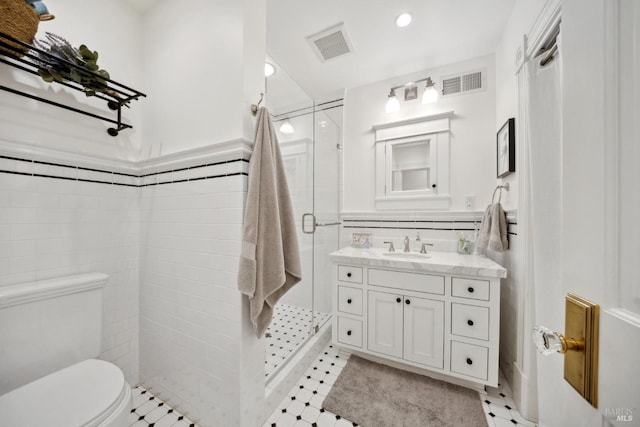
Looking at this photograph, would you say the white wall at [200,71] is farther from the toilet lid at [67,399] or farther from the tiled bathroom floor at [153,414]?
the tiled bathroom floor at [153,414]

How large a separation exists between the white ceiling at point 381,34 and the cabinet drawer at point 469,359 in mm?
2164

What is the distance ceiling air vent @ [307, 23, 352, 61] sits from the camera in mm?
1606

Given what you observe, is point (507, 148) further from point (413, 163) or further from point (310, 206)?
point (310, 206)

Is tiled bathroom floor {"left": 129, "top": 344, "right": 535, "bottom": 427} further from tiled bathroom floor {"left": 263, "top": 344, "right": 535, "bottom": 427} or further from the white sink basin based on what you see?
the white sink basin

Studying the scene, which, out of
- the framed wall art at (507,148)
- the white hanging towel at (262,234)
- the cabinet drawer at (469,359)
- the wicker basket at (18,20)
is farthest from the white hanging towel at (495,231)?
the wicker basket at (18,20)

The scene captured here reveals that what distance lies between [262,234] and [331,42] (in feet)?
5.29

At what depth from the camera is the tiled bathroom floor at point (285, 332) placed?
1.57 m

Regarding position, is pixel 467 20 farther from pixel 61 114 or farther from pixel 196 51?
pixel 61 114

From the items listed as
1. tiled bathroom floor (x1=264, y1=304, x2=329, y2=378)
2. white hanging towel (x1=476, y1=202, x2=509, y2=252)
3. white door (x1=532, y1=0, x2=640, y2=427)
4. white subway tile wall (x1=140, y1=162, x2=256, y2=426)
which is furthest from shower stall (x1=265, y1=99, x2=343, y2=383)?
white door (x1=532, y1=0, x2=640, y2=427)

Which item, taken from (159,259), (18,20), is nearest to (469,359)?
(159,259)

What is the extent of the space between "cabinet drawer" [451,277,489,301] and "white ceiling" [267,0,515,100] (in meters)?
1.76

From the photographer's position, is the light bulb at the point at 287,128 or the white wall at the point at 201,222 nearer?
the white wall at the point at 201,222

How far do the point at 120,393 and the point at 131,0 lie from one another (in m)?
2.17

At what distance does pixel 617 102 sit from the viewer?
0.34 meters
